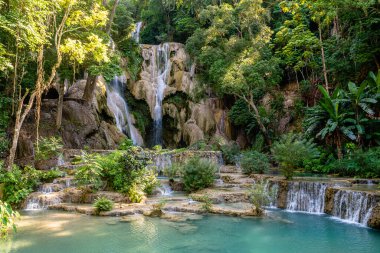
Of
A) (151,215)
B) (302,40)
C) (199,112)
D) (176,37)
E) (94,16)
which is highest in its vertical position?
(176,37)

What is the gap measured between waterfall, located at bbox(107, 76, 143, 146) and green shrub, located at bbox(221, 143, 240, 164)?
6.10 metres

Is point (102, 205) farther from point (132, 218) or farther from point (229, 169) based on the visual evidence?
point (229, 169)

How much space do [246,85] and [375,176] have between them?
347 inches

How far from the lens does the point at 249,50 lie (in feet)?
69.1

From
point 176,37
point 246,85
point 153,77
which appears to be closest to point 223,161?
point 246,85

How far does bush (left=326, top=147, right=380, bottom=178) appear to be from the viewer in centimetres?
1315

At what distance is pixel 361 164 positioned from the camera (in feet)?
44.7

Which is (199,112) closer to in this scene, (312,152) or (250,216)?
(312,152)

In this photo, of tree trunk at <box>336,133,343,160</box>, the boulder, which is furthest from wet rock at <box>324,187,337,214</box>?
the boulder

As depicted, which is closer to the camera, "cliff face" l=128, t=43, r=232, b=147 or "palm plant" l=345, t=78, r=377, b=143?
"palm plant" l=345, t=78, r=377, b=143

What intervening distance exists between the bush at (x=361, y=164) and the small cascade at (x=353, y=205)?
387 cm

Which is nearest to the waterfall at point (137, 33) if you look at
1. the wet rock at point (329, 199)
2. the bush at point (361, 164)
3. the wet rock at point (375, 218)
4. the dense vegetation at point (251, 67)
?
the dense vegetation at point (251, 67)

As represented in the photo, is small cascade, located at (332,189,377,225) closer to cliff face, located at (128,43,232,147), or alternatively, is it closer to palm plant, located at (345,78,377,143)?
palm plant, located at (345,78,377,143)

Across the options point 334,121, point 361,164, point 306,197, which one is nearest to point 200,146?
point 334,121
